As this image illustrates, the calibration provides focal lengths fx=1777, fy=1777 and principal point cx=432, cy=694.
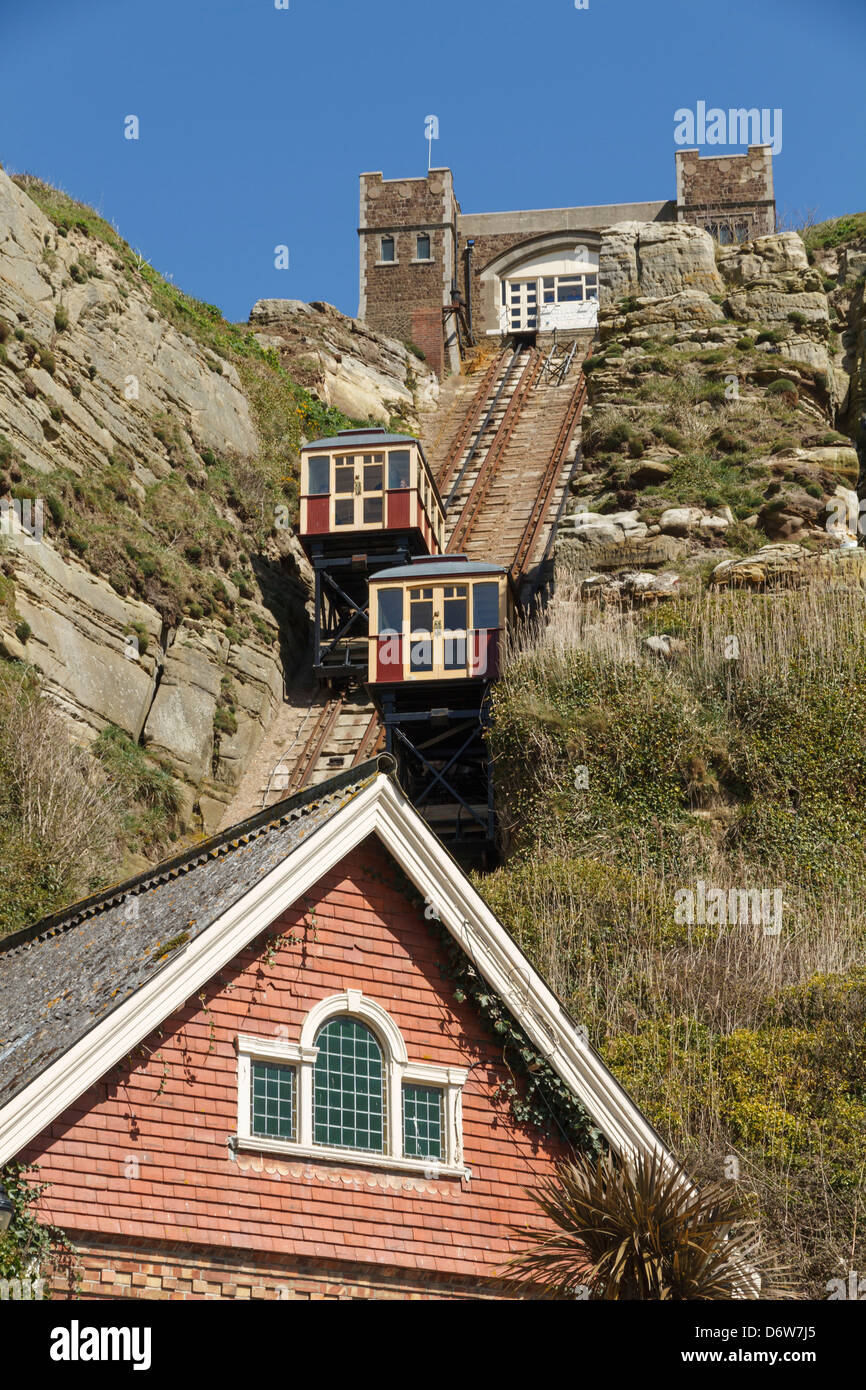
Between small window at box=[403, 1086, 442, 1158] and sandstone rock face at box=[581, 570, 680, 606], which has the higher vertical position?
sandstone rock face at box=[581, 570, 680, 606]

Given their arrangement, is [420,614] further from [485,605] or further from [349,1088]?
[349,1088]

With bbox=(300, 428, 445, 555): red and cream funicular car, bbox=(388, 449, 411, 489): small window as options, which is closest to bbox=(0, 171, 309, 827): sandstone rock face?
bbox=(300, 428, 445, 555): red and cream funicular car

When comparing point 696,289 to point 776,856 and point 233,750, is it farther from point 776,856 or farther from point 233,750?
point 776,856

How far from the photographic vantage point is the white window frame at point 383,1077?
42.2 ft

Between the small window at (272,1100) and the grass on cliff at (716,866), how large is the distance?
6687 mm

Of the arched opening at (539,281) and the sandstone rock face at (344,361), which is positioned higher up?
the arched opening at (539,281)

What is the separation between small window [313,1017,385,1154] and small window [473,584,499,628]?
27.5 meters

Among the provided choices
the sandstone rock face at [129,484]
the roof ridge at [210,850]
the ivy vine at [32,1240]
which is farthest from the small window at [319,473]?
the ivy vine at [32,1240]

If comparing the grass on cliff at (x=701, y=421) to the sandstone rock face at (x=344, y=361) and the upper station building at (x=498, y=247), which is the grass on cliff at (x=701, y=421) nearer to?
the sandstone rock face at (x=344, y=361)

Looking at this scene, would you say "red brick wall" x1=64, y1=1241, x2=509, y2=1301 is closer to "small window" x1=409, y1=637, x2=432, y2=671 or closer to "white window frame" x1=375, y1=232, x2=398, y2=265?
"small window" x1=409, y1=637, x2=432, y2=671

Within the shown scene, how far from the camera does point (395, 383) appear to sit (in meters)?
67.8

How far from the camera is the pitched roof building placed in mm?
12180

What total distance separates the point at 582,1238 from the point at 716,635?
22.5 m
